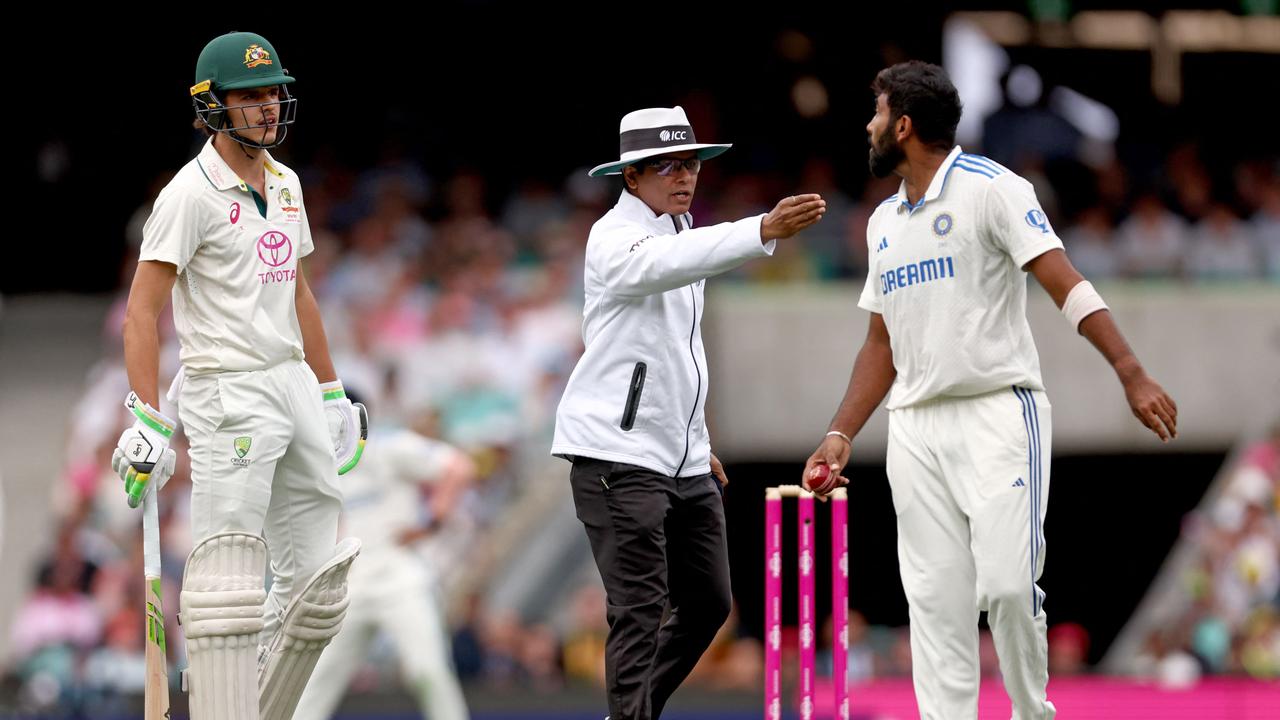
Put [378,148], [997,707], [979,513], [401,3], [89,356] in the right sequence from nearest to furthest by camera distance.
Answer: [979,513], [997,707], [89,356], [378,148], [401,3]

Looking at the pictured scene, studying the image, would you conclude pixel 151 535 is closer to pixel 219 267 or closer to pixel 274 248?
pixel 219 267

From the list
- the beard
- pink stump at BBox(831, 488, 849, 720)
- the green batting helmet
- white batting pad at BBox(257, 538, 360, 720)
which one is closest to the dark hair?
the beard

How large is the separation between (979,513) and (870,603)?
1178cm

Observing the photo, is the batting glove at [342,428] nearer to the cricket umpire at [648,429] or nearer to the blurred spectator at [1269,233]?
the cricket umpire at [648,429]

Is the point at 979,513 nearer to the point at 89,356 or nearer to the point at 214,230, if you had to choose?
the point at 214,230

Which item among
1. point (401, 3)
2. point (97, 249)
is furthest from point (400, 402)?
point (401, 3)

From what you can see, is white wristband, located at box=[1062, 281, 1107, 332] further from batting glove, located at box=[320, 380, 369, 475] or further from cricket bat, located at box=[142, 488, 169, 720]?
cricket bat, located at box=[142, 488, 169, 720]

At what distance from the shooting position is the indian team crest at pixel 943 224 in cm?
542

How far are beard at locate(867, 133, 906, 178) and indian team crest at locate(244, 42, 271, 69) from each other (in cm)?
181

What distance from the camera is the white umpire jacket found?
5660 millimetres

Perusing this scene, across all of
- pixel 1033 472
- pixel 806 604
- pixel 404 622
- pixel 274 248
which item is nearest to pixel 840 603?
A: pixel 806 604

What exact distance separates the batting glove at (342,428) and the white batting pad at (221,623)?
2.25 feet

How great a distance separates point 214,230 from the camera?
553cm

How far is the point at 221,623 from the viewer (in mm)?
5363
